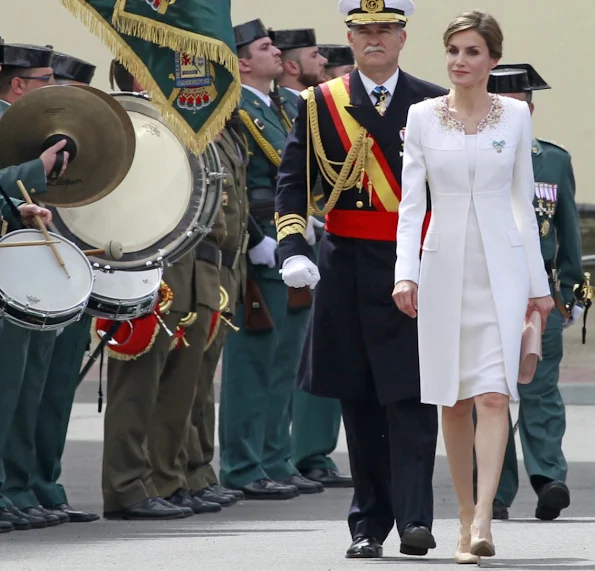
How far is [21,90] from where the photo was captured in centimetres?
865

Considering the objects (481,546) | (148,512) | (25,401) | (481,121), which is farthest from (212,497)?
(481,121)

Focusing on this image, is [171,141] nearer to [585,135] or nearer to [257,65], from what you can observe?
[257,65]

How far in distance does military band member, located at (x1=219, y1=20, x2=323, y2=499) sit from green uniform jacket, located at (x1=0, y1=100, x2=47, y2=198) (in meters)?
2.30

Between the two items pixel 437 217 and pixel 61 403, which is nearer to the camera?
pixel 437 217

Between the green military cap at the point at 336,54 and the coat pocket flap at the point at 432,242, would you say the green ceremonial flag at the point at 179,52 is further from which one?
the green military cap at the point at 336,54

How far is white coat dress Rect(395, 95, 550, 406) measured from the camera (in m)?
7.02

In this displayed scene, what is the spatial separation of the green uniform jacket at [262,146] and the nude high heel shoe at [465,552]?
3355mm

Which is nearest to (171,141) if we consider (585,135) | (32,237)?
(32,237)

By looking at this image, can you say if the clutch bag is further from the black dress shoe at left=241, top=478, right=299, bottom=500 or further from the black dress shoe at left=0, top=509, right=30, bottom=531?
the black dress shoe at left=241, top=478, right=299, bottom=500

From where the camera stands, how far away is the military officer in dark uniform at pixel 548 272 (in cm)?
921

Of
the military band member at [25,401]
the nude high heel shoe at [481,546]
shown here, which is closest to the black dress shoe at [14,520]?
the military band member at [25,401]

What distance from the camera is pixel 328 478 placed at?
10.9 m

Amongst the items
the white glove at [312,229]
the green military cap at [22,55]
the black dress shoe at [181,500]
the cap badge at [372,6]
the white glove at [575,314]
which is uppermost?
the cap badge at [372,6]

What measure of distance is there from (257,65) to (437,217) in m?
3.42
